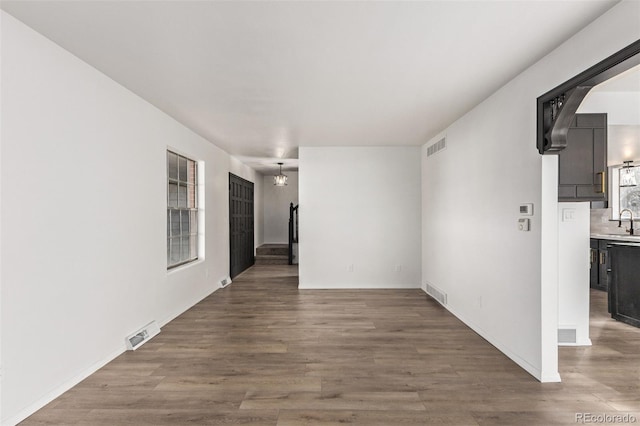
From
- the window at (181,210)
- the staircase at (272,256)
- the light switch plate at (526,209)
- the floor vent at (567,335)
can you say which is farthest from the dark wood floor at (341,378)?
the staircase at (272,256)

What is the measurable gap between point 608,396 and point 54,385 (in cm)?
405

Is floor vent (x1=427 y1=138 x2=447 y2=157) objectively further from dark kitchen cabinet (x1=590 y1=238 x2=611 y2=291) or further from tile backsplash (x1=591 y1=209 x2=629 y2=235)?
tile backsplash (x1=591 y1=209 x2=629 y2=235)

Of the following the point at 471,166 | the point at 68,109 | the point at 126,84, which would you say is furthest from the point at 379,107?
the point at 68,109

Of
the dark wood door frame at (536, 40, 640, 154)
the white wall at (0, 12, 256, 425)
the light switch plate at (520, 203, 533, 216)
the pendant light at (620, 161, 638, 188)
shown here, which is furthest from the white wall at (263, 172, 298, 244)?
the dark wood door frame at (536, 40, 640, 154)

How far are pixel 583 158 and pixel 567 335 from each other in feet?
5.96

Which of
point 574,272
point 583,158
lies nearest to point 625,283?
point 574,272

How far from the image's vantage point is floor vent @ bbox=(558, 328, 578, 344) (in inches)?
139

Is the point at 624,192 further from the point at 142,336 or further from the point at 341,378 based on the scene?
the point at 142,336

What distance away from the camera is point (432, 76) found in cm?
306

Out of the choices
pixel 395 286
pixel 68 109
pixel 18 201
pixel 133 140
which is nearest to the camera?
pixel 18 201

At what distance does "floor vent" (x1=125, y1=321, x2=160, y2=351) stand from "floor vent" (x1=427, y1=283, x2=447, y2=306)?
12.6 ft

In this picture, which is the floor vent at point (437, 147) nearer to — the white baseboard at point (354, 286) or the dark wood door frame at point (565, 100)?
the dark wood door frame at point (565, 100)

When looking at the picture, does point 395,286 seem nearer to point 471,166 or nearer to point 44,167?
point 471,166

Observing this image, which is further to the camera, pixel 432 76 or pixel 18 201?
pixel 432 76
